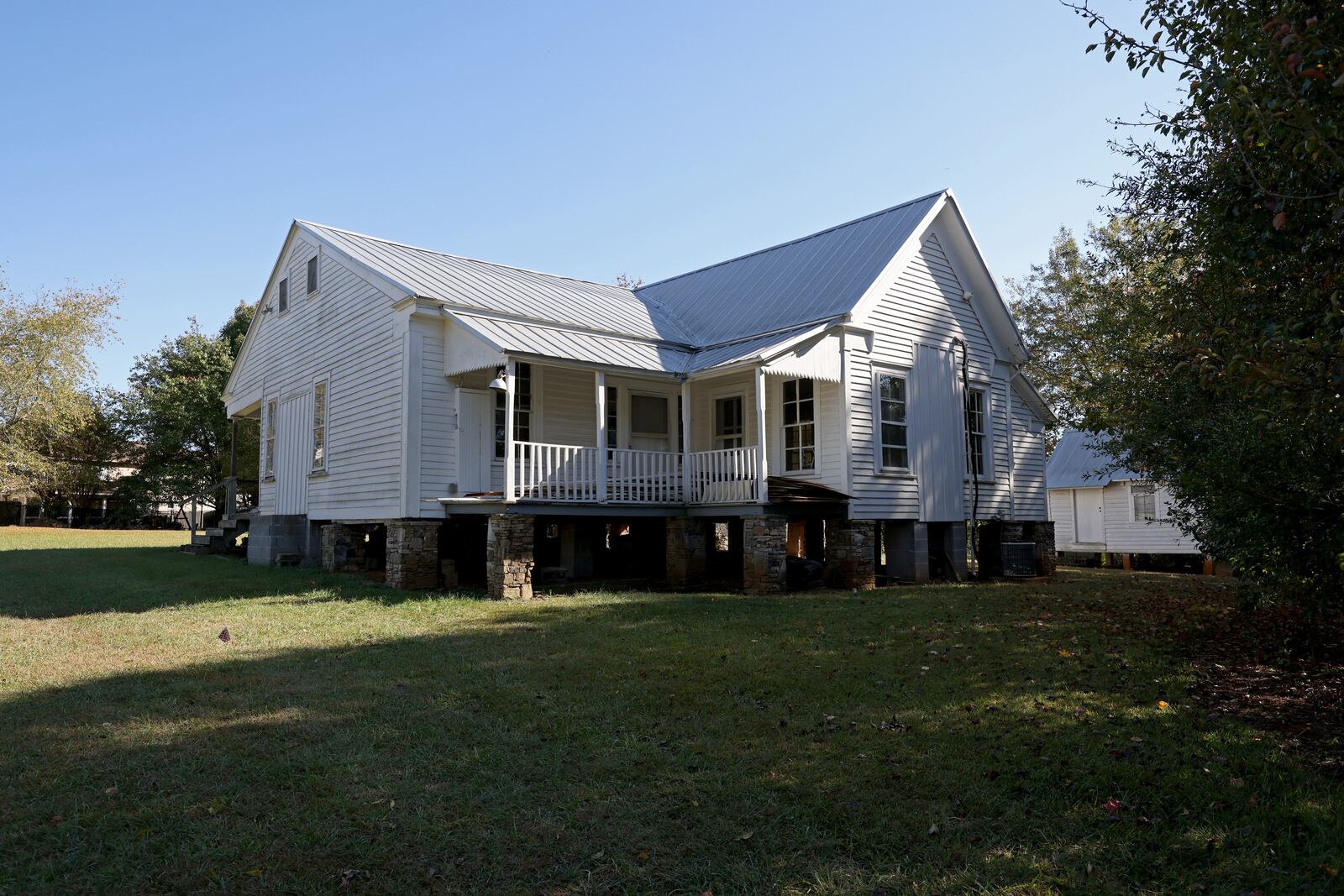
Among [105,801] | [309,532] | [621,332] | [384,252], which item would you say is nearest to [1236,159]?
[105,801]

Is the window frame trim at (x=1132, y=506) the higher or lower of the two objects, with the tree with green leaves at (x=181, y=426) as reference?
lower

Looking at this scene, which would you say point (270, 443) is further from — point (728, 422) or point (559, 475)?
point (728, 422)

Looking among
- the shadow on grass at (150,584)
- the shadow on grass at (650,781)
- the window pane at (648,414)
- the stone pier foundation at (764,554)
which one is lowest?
the shadow on grass at (650,781)

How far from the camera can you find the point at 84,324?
3844 cm

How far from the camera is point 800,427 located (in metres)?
16.8

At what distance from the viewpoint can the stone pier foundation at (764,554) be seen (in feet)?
46.3

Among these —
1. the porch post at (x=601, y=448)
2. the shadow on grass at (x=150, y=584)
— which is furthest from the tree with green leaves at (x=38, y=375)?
the porch post at (x=601, y=448)

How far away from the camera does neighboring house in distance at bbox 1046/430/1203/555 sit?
91.1 feet

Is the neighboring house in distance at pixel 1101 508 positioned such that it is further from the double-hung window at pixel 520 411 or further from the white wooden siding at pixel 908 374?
the double-hung window at pixel 520 411

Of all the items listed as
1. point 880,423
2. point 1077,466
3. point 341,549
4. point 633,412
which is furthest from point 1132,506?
point 341,549

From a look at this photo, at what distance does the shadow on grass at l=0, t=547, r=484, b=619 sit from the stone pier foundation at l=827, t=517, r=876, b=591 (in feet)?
23.4

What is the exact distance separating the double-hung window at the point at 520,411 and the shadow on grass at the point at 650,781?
7.89 meters

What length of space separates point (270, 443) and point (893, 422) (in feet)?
49.4

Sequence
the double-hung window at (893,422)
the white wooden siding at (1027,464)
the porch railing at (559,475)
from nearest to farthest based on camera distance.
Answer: the porch railing at (559,475) < the double-hung window at (893,422) < the white wooden siding at (1027,464)
